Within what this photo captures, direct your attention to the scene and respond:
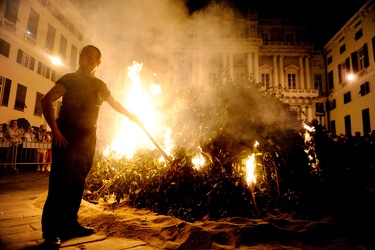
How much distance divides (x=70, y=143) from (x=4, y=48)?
59.0ft

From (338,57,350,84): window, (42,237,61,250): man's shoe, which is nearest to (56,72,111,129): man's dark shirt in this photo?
(42,237,61,250): man's shoe

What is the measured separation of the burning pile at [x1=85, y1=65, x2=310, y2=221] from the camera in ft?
11.2

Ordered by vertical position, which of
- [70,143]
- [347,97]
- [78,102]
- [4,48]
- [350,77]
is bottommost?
[70,143]

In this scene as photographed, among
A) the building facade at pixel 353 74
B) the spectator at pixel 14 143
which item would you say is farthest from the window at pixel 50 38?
the building facade at pixel 353 74

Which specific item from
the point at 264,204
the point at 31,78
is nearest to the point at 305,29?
the point at 31,78

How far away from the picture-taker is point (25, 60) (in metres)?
17.6

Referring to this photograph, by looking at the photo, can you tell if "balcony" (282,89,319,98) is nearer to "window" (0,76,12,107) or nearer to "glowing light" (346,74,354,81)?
"glowing light" (346,74,354,81)

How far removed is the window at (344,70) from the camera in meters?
24.0

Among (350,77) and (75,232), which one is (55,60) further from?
(350,77)

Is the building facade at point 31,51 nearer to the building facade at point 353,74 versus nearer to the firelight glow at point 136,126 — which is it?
the firelight glow at point 136,126

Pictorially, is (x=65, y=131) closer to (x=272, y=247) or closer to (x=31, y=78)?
(x=272, y=247)

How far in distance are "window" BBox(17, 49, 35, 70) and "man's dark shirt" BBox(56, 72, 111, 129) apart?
1875cm

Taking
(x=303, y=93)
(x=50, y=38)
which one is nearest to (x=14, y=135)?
(x=50, y=38)

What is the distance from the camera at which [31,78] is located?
18219 mm
